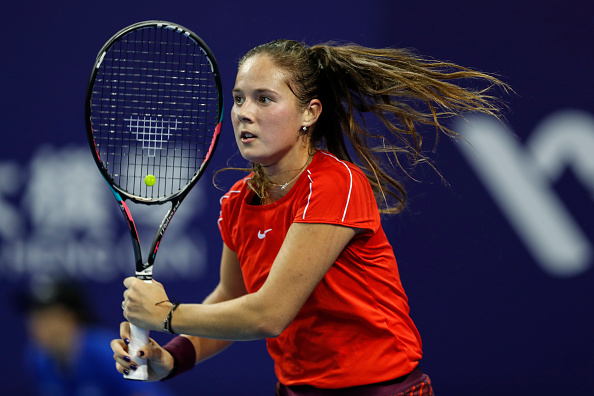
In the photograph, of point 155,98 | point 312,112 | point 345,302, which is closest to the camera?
point 345,302

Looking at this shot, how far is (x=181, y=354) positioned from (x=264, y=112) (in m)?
0.74

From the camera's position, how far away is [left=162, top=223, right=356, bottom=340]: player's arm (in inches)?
65.6

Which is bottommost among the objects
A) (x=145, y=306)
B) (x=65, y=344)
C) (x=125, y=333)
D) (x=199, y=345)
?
(x=65, y=344)

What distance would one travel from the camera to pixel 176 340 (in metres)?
2.09

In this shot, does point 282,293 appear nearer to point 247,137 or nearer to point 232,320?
point 232,320

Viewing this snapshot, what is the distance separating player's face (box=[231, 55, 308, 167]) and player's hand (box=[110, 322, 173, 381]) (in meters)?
0.56

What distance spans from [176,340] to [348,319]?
0.58 meters

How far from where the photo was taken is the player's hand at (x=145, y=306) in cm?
174

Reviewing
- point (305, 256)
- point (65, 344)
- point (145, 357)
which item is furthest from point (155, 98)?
point (305, 256)

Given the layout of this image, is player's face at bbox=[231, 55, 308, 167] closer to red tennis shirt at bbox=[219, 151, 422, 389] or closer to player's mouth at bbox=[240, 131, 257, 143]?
player's mouth at bbox=[240, 131, 257, 143]

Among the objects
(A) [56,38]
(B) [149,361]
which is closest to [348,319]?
(B) [149,361]

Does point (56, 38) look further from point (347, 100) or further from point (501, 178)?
point (501, 178)

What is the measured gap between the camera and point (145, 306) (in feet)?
5.74

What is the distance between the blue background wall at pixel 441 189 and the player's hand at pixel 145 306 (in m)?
1.69
